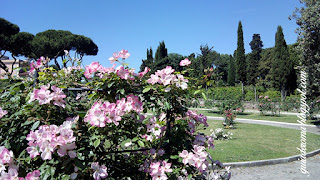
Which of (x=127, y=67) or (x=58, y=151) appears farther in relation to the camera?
(x=127, y=67)

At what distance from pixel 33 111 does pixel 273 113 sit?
53.5 ft

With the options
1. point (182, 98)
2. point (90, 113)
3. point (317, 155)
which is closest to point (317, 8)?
point (317, 155)

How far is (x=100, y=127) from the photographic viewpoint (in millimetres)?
1559

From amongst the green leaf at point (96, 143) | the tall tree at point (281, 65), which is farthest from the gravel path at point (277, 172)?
the tall tree at point (281, 65)

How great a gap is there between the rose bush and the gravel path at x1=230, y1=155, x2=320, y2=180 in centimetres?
277

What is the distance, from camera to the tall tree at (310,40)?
343 inches

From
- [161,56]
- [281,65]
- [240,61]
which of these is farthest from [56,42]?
[281,65]

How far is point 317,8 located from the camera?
859 cm

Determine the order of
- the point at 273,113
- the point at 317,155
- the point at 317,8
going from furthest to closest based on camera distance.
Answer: the point at 273,113 → the point at 317,8 → the point at 317,155

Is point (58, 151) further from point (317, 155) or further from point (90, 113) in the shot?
point (317, 155)

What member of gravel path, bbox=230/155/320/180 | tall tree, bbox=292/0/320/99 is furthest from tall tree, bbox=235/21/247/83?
gravel path, bbox=230/155/320/180

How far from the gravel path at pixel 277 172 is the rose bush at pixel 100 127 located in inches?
109

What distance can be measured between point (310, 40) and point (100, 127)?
10.2 m

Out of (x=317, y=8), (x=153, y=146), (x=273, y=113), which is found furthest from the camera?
(x=273, y=113)
